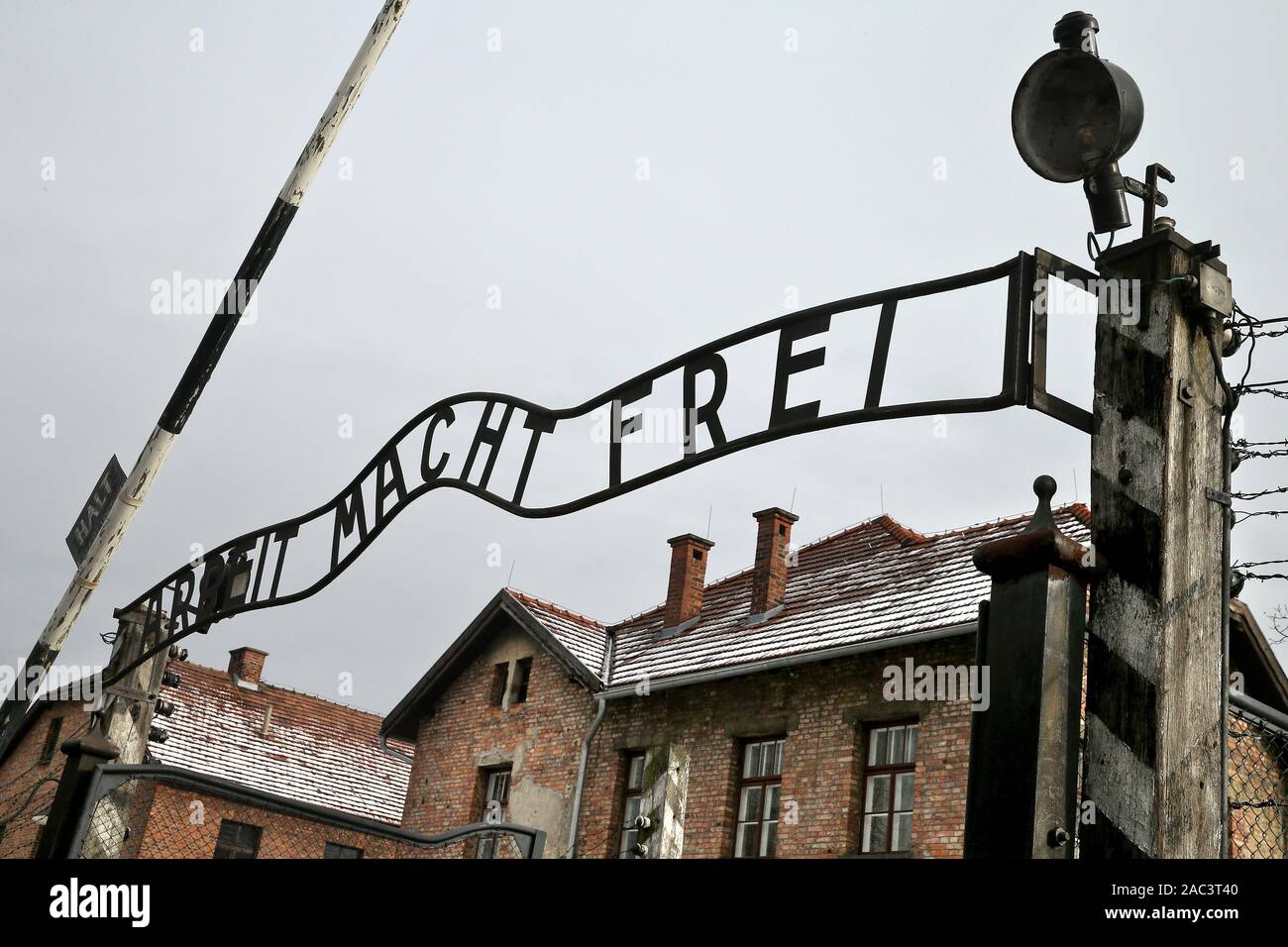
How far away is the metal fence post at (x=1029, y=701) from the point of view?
231cm

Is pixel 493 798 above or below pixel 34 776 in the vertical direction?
below

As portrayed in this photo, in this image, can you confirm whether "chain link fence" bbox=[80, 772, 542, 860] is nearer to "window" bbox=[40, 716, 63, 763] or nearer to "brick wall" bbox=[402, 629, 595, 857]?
"brick wall" bbox=[402, 629, 595, 857]

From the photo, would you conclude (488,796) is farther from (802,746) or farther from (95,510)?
(95,510)

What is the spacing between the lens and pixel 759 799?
16.6m

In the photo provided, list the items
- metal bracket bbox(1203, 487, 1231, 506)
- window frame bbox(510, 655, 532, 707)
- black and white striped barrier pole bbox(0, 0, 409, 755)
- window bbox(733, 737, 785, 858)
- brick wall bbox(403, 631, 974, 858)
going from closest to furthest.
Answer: metal bracket bbox(1203, 487, 1231, 506)
black and white striped barrier pole bbox(0, 0, 409, 755)
brick wall bbox(403, 631, 974, 858)
window bbox(733, 737, 785, 858)
window frame bbox(510, 655, 532, 707)

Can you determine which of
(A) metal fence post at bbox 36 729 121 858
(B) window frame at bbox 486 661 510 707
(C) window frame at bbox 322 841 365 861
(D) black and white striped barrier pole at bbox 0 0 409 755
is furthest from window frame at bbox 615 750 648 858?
(A) metal fence post at bbox 36 729 121 858

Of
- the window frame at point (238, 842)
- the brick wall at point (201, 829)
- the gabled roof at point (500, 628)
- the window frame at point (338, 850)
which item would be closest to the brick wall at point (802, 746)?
the gabled roof at point (500, 628)

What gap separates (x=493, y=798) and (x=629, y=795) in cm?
302

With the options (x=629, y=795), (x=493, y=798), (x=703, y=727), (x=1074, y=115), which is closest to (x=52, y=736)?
(x=493, y=798)

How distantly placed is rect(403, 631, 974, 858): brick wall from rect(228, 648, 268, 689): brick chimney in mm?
9402

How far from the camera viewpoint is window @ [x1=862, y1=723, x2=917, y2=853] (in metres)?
14.8

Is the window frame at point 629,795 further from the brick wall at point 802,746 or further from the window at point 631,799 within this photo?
the brick wall at point 802,746
